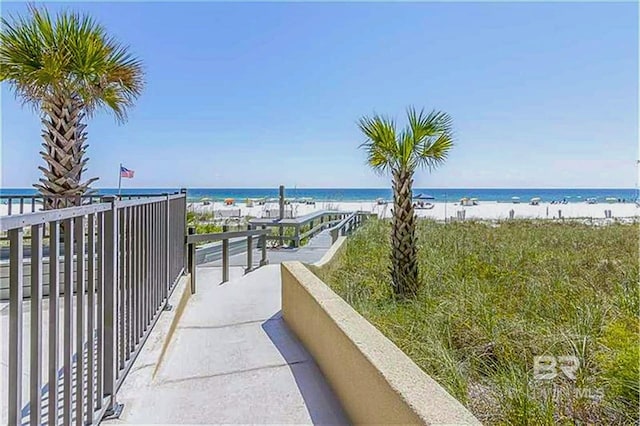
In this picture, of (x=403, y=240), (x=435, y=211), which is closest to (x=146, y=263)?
(x=403, y=240)

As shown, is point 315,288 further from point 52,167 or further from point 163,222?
point 52,167

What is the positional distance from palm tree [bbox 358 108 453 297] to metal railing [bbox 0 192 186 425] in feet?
10.3

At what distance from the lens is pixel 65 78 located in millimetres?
6531

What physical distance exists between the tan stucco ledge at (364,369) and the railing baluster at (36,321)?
4.50ft

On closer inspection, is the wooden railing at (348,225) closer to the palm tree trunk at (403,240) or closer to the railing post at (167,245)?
the palm tree trunk at (403,240)

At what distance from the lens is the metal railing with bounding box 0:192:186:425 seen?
4.46 ft

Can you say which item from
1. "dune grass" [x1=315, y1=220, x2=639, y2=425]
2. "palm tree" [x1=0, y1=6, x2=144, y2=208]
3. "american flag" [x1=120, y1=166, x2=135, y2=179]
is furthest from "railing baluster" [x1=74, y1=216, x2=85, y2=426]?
"american flag" [x1=120, y1=166, x2=135, y2=179]

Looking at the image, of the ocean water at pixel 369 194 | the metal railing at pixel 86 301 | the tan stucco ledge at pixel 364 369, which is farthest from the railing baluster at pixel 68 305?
the ocean water at pixel 369 194

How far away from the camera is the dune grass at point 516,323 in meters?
2.71

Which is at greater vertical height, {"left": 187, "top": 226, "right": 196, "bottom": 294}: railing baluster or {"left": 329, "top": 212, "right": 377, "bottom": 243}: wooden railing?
{"left": 329, "top": 212, "right": 377, "bottom": 243}: wooden railing

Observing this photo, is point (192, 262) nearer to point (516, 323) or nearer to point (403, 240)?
point (403, 240)

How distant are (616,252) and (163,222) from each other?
27.6ft

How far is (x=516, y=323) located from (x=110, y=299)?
340 centimetres

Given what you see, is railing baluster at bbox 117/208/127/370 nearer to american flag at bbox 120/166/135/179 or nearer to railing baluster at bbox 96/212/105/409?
railing baluster at bbox 96/212/105/409
